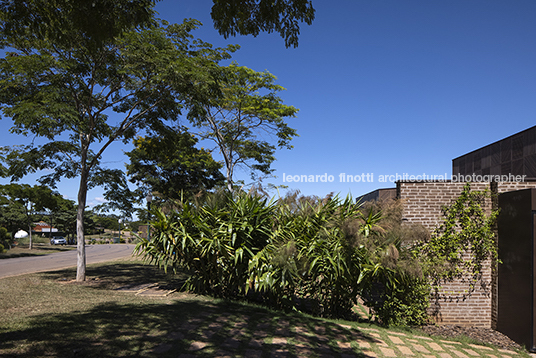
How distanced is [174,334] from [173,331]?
14 centimetres

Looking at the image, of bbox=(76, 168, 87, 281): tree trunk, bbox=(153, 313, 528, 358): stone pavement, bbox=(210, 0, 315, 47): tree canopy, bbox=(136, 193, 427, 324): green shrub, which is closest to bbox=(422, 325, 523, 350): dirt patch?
bbox=(136, 193, 427, 324): green shrub

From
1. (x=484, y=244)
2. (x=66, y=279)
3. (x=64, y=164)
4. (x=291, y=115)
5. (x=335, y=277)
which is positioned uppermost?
(x=291, y=115)

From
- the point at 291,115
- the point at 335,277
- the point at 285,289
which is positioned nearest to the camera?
the point at 335,277

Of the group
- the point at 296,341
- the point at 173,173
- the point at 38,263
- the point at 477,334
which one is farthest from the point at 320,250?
the point at 173,173

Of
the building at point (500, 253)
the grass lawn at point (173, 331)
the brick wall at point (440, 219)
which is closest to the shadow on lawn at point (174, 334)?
the grass lawn at point (173, 331)

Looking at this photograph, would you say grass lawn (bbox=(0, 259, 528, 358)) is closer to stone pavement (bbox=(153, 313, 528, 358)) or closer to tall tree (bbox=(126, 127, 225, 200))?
stone pavement (bbox=(153, 313, 528, 358))

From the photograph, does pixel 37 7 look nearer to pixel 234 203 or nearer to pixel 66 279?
pixel 234 203

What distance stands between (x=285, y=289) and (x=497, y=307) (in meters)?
4.88

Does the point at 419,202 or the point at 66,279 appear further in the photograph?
the point at 66,279

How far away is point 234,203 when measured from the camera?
25.4 ft

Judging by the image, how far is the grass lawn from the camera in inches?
166

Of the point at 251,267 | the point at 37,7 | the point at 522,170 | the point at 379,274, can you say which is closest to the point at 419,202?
the point at 379,274

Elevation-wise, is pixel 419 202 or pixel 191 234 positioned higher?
pixel 419 202

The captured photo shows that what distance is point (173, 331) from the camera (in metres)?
5.02
